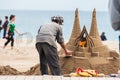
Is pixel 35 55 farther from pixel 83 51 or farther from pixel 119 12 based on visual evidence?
pixel 119 12

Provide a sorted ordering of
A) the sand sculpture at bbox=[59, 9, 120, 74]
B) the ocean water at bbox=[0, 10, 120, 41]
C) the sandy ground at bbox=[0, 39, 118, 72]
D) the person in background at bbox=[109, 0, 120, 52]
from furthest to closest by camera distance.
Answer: the ocean water at bbox=[0, 10, 120, 41]
the sandy ground at bbox=[0, 39, 118, 72]
the sand sculpture at bbox=[59, 9, 120, 74]
the person in background at bbox=[109, 0, 120, 52]

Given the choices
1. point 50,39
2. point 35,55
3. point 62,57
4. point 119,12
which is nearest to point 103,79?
point 119,12

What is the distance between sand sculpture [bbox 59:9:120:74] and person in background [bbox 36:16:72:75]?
7.20ft

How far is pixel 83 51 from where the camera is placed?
12.4 metres

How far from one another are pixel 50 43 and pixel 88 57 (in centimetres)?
277

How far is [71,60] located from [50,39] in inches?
96.8

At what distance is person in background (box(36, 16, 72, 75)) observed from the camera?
9.71m

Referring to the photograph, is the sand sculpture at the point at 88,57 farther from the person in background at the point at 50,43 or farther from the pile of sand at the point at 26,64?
the person in background at the point at 50,43

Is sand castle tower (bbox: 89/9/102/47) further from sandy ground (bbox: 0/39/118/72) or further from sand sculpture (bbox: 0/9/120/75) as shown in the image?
sandy ground (bbox: 0/39/118/72)

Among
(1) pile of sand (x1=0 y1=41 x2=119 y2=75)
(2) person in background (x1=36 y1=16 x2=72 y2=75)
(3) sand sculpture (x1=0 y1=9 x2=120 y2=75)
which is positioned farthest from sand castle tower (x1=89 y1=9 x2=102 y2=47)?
(2) person in background (x1=36 y1=16 x2=72 y2=75)

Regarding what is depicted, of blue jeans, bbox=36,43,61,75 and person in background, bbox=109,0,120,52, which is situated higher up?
person in background, bbox=109,0,120,52

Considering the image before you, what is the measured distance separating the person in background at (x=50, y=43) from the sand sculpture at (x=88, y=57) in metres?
2.19

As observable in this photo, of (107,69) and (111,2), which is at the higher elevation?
(111,2)

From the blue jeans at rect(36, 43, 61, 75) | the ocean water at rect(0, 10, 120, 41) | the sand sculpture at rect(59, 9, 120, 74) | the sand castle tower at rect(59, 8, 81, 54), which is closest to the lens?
the blue jeans at rect(36, 43, 61, 75)
